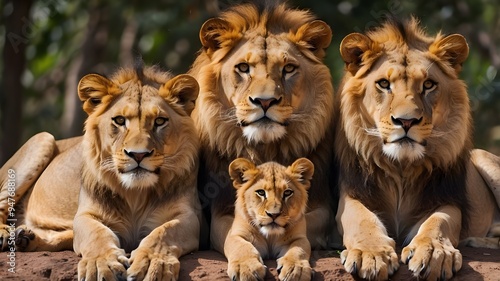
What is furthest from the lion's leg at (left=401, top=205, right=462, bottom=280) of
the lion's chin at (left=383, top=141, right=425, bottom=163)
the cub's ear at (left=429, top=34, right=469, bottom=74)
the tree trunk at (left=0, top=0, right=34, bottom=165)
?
the tree trunk at (left=0, top=0, right=34, bottom=165)

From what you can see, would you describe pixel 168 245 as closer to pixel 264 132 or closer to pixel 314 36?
pixel 264 132

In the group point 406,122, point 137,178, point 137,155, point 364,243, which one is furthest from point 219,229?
point 406,122

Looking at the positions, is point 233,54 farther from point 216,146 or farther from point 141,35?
point 141,35

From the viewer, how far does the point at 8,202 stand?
7.98 m

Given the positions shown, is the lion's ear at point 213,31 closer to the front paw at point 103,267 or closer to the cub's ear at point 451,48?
the cub's ear at point 451,48

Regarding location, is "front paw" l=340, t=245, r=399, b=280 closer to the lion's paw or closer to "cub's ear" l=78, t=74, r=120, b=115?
"cub's ear" l=78, t=74, r=120, b=115

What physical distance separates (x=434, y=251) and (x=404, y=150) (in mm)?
724

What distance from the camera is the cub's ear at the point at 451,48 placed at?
709cm

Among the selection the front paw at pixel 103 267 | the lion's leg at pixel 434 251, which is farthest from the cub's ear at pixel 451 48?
the front paw at pixel 103 267

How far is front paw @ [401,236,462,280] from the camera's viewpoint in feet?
20.3

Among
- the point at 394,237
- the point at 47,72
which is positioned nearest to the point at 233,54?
the point at 394,237

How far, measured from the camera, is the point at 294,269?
20.2 feet

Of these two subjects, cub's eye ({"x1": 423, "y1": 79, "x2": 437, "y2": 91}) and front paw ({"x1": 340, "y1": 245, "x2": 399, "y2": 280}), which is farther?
cub's eye ({"x1": 423, "y1": 79, "x2": 437, "y2": 91})

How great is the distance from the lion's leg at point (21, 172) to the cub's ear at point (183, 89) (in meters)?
1.57
